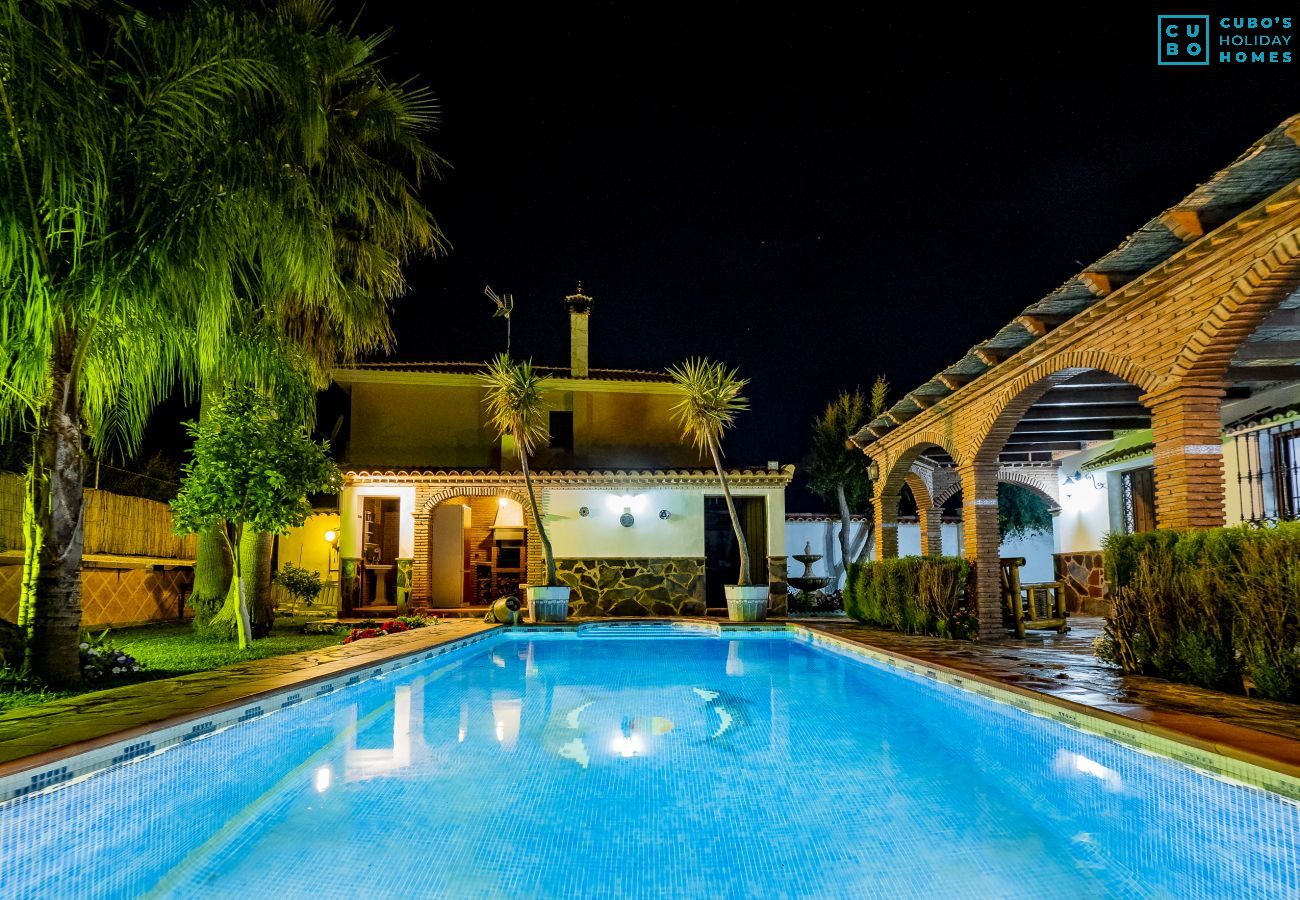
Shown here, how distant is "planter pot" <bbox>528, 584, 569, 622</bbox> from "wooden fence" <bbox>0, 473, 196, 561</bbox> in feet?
19.3

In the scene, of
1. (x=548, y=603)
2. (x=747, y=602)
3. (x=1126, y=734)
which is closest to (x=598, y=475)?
(x=548, y=603)

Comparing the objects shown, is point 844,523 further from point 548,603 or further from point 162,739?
point 162,739

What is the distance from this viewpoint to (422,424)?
20469 millimetres

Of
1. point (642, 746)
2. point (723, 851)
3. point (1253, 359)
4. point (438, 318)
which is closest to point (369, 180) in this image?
point (642, 746)

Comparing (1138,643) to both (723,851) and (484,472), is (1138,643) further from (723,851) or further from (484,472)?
(484,472)

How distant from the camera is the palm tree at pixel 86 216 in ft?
17.2

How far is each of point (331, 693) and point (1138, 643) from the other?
22.2ft

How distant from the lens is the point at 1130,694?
216 inches

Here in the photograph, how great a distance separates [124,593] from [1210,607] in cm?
1461

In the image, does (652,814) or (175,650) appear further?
(175,650)

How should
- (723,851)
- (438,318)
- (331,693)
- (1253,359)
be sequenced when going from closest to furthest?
(723,851)
(331,693)
(1253,359)
(438,318)

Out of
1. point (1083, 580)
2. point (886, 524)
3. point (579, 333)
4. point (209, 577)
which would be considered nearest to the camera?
point (209, 577)

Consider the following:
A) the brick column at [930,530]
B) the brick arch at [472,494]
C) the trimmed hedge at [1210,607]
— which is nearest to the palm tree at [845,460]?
the brick column at [930,530]

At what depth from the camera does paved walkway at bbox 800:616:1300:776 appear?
392 centimetres
